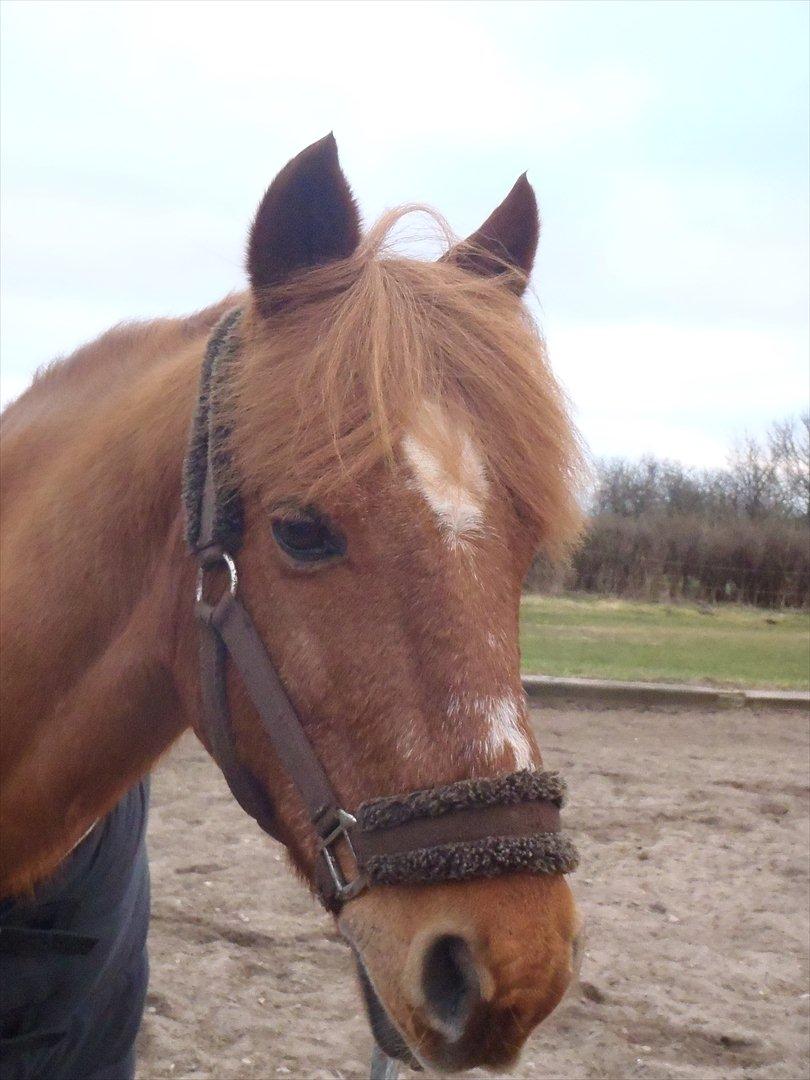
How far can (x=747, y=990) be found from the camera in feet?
13.1

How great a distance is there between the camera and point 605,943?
4355 mm

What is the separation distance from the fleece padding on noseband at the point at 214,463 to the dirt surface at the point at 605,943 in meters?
2.48

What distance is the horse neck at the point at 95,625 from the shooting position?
1908mm

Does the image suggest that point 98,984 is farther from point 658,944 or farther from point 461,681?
point 658,944

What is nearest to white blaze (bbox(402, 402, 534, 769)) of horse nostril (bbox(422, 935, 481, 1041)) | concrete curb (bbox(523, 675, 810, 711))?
horse nostril (bbox(422, 935, 481, 1041))

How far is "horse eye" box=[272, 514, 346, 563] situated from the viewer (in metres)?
1.57

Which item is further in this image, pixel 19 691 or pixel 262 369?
pixel 19 691

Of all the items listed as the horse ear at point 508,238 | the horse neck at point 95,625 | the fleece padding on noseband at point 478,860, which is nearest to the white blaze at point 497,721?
the fleece padding on noseband at point 478,860

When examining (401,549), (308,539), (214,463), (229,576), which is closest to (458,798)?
(401,549)

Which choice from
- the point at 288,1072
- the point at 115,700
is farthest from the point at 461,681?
the point at 288,1072

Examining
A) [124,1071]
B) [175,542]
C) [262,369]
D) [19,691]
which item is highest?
[262,369]

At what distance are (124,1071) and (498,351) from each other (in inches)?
83.2

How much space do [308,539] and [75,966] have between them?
1414 mm

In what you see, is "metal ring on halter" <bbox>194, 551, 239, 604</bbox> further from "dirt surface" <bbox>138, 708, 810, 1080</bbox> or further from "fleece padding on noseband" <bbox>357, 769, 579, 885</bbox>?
"dirt surface" <bbox>138, 708, 810, 1080</bbox>
